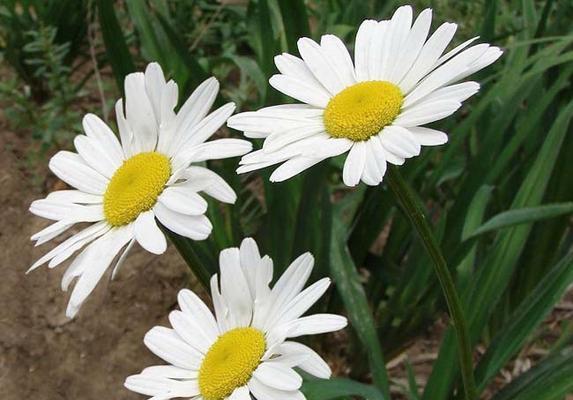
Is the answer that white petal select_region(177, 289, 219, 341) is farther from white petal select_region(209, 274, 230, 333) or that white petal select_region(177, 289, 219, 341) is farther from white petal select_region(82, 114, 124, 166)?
white petal select_region(82, 114, 124, 166)

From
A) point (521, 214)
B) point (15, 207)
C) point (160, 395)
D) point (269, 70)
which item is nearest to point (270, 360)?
point (160, 395)

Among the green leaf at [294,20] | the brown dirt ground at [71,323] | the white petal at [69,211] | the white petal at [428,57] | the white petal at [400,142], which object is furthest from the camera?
the brown dirt ground at [71,323]

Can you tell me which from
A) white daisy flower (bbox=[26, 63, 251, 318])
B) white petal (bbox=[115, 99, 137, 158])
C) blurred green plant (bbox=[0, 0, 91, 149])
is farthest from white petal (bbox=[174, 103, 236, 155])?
blurred green plant (bbox=[0, 0, 91, 149])

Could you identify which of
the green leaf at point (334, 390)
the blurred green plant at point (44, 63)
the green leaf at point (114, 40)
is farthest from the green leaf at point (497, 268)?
the blurred green plant at point (44, 63)

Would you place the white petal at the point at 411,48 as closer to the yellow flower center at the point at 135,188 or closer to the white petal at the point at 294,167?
the white petal at the point at 294,167

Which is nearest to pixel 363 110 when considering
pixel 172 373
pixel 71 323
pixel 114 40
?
pixel 172 373

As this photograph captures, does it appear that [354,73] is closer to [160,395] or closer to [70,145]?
[160,395]

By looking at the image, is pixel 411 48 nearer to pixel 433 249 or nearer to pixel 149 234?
pixel 433 249
